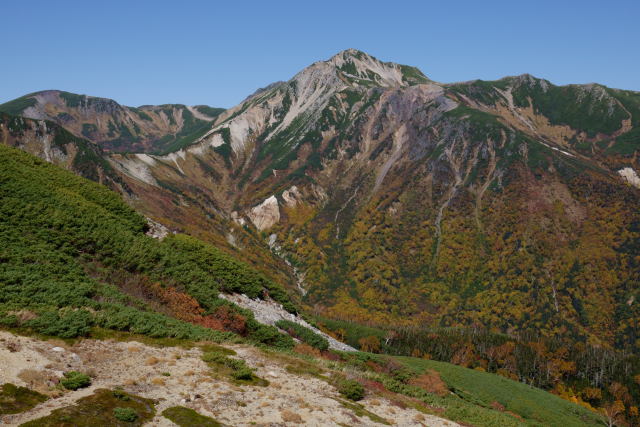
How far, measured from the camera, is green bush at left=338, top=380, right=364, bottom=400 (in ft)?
78.5

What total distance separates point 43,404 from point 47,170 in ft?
144

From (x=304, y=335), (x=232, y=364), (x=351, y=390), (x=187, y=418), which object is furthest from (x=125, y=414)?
(x=304, y=335)

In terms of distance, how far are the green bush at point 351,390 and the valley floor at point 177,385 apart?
0.51 m

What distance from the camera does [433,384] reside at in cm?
4097

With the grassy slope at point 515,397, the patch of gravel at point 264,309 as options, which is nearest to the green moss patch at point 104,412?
the patch of gravel at point 264,309

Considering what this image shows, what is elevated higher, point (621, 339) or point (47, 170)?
point (47, 170)

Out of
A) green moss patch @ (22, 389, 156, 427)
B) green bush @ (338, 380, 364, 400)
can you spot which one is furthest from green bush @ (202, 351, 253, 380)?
green moss patch @ (22, 389, 156, 427)

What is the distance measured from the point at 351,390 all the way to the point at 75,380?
13785mm

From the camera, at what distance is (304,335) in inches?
1896

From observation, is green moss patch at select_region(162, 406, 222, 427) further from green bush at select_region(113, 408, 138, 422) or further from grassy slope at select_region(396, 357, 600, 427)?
grassy slope at select_region(396, 357, 600, 427)

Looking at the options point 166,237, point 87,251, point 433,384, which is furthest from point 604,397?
point 87,251

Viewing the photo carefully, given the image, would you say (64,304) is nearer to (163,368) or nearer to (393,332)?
(163,368)

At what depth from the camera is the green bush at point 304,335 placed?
46.8m

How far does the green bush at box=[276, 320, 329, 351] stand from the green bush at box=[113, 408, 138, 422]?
30.3 meters
